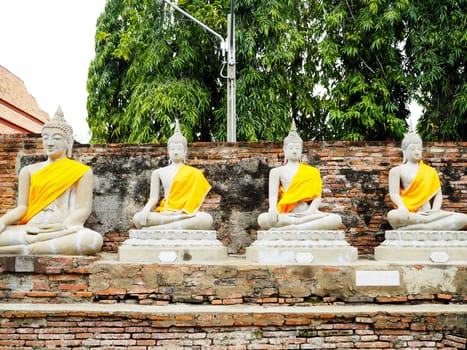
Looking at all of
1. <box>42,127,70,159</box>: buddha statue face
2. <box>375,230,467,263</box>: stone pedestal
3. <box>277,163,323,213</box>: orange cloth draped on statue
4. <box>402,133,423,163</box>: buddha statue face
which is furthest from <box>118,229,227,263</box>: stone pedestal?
<box>402,133,423,163</box>: buddha statue face

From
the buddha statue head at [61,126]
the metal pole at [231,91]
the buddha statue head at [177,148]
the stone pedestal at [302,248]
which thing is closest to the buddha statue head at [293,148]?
the stone pedestal at [302,248]

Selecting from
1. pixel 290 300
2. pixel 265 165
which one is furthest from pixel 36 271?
pixel 265 165

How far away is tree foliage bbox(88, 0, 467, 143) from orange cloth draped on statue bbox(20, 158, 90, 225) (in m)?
5.53

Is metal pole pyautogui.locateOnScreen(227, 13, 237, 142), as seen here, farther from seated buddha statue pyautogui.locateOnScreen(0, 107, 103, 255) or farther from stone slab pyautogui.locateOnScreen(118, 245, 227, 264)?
stone slab pyautogui.locateOnScreen(118, 245, 227, 264)

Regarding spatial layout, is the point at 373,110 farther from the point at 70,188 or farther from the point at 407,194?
the point at 70,188

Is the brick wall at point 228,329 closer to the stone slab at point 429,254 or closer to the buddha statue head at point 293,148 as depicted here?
the stone slab at point 429,254

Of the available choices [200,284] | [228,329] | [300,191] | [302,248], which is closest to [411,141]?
[300,191]

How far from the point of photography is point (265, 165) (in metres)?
8.35

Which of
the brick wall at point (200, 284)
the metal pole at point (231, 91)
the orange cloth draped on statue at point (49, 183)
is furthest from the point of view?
the metal pole at point (231, 91)

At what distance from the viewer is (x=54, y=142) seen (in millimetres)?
6875

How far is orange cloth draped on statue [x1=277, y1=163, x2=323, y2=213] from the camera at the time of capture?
694 centimetres

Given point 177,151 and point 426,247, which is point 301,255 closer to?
point 426,247

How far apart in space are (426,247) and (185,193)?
10.4ft

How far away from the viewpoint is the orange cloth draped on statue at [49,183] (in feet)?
21.9
